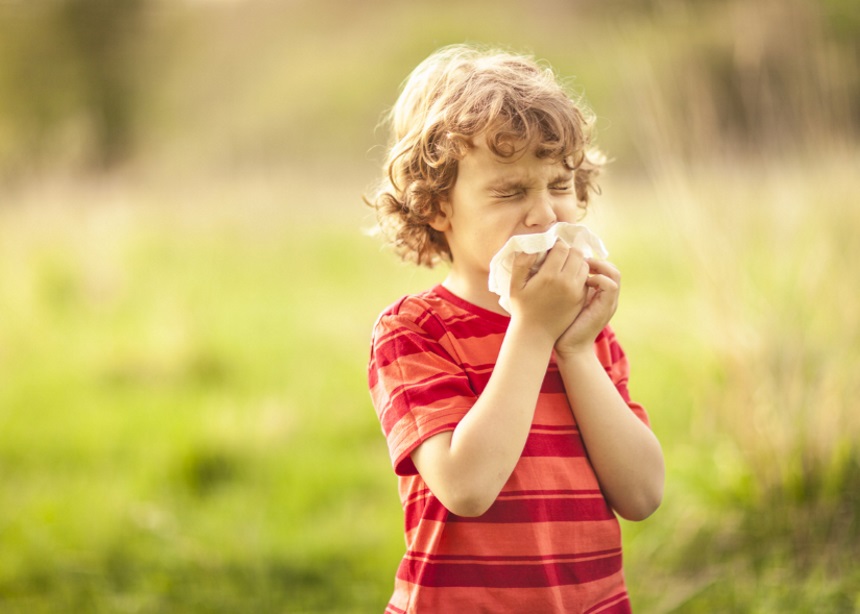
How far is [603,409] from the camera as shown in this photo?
1652 millimetres

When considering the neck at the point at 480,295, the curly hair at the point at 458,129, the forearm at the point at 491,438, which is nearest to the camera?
the forearm at the point at 491,438

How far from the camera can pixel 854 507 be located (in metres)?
3.22

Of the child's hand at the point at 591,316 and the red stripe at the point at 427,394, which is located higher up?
the child's hand at the point at 591,316

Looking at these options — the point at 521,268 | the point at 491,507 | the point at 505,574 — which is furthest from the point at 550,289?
the point at 505,574

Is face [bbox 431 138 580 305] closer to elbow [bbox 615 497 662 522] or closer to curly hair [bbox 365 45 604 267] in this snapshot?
curly hair [bbox 365 45 604 267]

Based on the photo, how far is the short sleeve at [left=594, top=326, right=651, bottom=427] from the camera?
1.84 m

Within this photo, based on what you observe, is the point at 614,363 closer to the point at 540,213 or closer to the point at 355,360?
the point at 540,213

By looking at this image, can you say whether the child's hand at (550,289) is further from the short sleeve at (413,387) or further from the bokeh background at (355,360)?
the bokeh background at (355,360)

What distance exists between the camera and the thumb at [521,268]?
1624 millimetres

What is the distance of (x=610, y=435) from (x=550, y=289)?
0.29m

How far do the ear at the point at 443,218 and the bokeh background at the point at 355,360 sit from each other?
62 centimetres

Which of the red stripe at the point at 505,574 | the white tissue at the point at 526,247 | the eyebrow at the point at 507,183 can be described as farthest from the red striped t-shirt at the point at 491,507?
the eyebrow at the point at 507,183

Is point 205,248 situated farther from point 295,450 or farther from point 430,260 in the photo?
point 430,260

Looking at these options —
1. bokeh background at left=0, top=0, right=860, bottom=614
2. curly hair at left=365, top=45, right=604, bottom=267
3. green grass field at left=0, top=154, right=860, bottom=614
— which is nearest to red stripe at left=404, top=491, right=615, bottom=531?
curly hair at left=365, top=45, right=604, bottom=267
